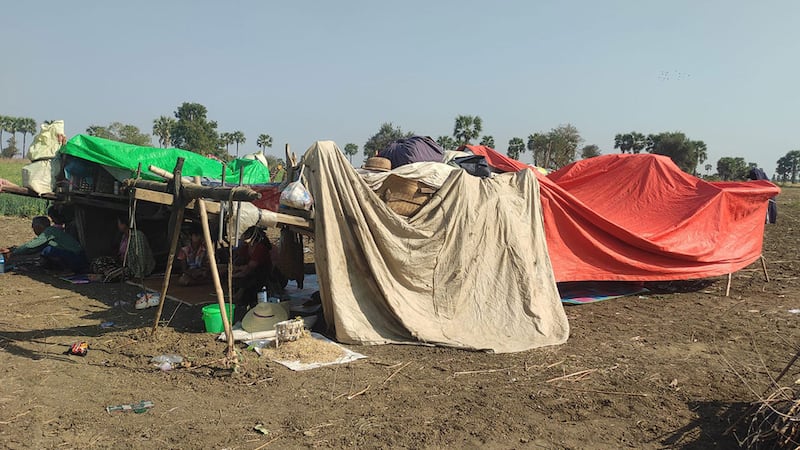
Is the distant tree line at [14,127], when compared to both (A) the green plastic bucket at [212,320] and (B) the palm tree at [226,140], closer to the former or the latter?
(B) the palm tree at [226,140]

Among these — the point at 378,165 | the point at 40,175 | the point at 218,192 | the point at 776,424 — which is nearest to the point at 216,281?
the point at 218,192

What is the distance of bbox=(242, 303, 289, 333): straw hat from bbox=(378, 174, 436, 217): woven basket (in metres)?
1.76

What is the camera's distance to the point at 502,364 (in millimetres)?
5219

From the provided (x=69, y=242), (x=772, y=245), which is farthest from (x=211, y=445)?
(x=772, y=245)

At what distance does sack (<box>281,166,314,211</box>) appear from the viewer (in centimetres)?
546

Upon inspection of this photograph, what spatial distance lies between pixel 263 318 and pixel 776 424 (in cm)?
461

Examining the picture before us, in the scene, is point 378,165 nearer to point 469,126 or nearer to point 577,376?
point 577,376

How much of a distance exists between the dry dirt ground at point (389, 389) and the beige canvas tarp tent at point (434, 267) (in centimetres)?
38

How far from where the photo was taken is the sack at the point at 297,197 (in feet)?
17.9

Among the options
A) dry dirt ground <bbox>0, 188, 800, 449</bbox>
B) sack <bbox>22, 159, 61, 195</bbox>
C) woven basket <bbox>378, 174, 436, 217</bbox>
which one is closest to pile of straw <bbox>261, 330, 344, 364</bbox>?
dry dirt ground <bbox>0, 188, 800, 449</bbox>

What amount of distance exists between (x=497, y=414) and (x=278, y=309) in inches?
114

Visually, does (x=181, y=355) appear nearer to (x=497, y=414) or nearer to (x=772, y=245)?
(x=497, y=414)

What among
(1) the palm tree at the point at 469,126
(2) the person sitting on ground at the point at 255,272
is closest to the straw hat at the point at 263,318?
(2) the person sitting on ground at the point at 255,272

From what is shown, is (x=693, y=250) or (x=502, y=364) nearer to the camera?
(x=502, y=364)
